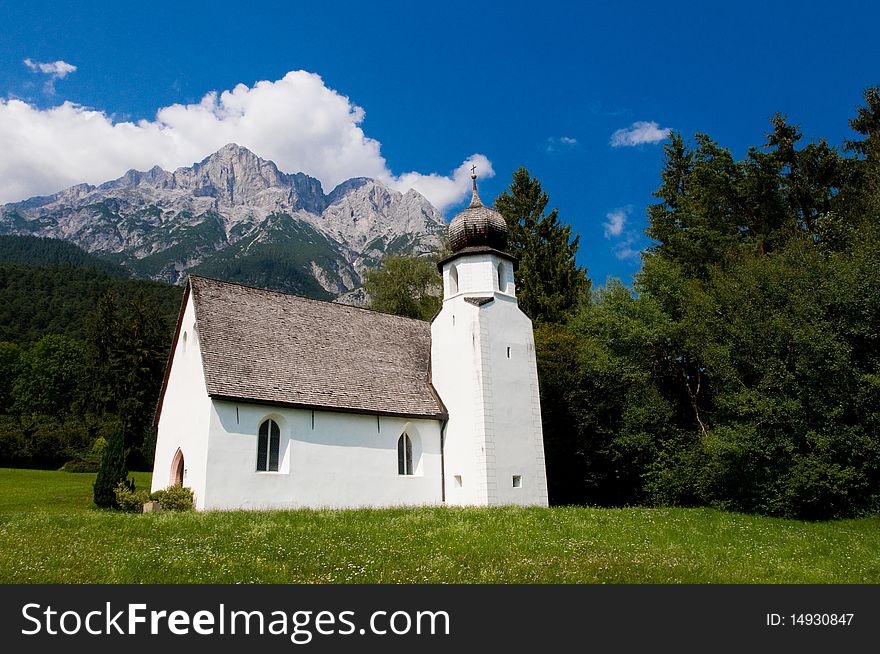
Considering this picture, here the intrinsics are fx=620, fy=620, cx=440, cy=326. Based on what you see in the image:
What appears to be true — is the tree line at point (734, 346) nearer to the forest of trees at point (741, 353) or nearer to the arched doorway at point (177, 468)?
the forest of trees at point (741, 353)

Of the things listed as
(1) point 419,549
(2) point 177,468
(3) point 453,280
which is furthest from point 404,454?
(1) point 419,549

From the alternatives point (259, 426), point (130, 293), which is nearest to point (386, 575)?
point (259, 426)

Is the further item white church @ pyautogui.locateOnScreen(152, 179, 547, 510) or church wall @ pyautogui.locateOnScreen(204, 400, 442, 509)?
white church @ pyautogui.locateOnScreen(152, 179, 547, 510)

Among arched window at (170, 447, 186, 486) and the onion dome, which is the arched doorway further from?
the onion dome

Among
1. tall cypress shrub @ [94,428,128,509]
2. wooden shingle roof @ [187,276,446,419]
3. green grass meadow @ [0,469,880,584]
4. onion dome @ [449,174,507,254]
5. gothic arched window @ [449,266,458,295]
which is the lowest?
green grass meadow @ [0,469,880,584]

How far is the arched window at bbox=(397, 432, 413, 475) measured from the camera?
2381 centimetres

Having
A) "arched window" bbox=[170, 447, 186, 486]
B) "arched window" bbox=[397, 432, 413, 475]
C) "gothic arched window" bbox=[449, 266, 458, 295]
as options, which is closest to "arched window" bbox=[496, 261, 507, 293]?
"gothic arched window" bbox=[449, 266, 458, 295]

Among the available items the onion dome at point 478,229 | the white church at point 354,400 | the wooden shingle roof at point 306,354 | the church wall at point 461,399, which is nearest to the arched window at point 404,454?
the white church at point 354,400

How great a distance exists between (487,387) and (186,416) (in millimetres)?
10983

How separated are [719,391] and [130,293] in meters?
86.5

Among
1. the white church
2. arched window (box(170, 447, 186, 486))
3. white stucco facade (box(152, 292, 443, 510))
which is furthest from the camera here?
arched window (box(170, 447, 186, 486))

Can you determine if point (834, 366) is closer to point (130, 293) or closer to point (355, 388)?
point (355, 388)

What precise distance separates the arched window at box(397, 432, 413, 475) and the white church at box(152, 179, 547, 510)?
0.16 feet

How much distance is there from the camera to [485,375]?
2398cm
